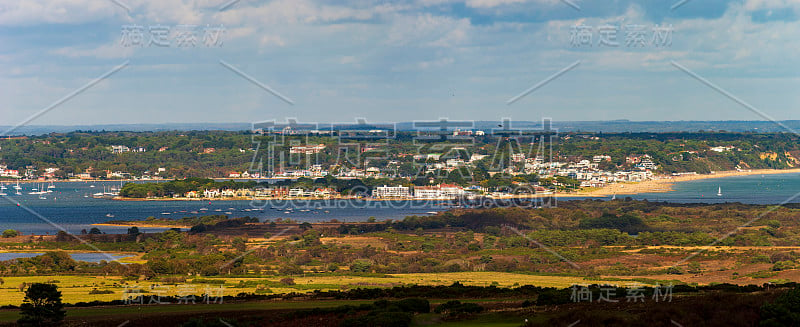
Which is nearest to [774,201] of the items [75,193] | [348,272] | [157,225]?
[348,272]

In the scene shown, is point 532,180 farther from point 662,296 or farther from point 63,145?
point 63,145

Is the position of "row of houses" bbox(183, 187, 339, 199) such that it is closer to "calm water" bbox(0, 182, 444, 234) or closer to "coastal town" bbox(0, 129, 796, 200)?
"coastal town" bbox(0, 129, 796, 200)

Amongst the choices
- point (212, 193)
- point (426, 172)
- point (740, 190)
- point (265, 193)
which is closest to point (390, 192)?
point (426, 172)

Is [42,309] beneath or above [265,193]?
above

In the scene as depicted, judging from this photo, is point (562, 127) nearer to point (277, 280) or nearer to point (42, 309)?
point (277, 280)

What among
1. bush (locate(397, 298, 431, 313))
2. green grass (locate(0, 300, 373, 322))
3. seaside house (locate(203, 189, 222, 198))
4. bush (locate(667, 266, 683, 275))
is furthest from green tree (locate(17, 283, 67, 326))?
seaside house (locate(203, 189, 222, 198))

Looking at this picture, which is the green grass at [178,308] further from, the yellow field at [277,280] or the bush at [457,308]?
the bush at [457,308]
